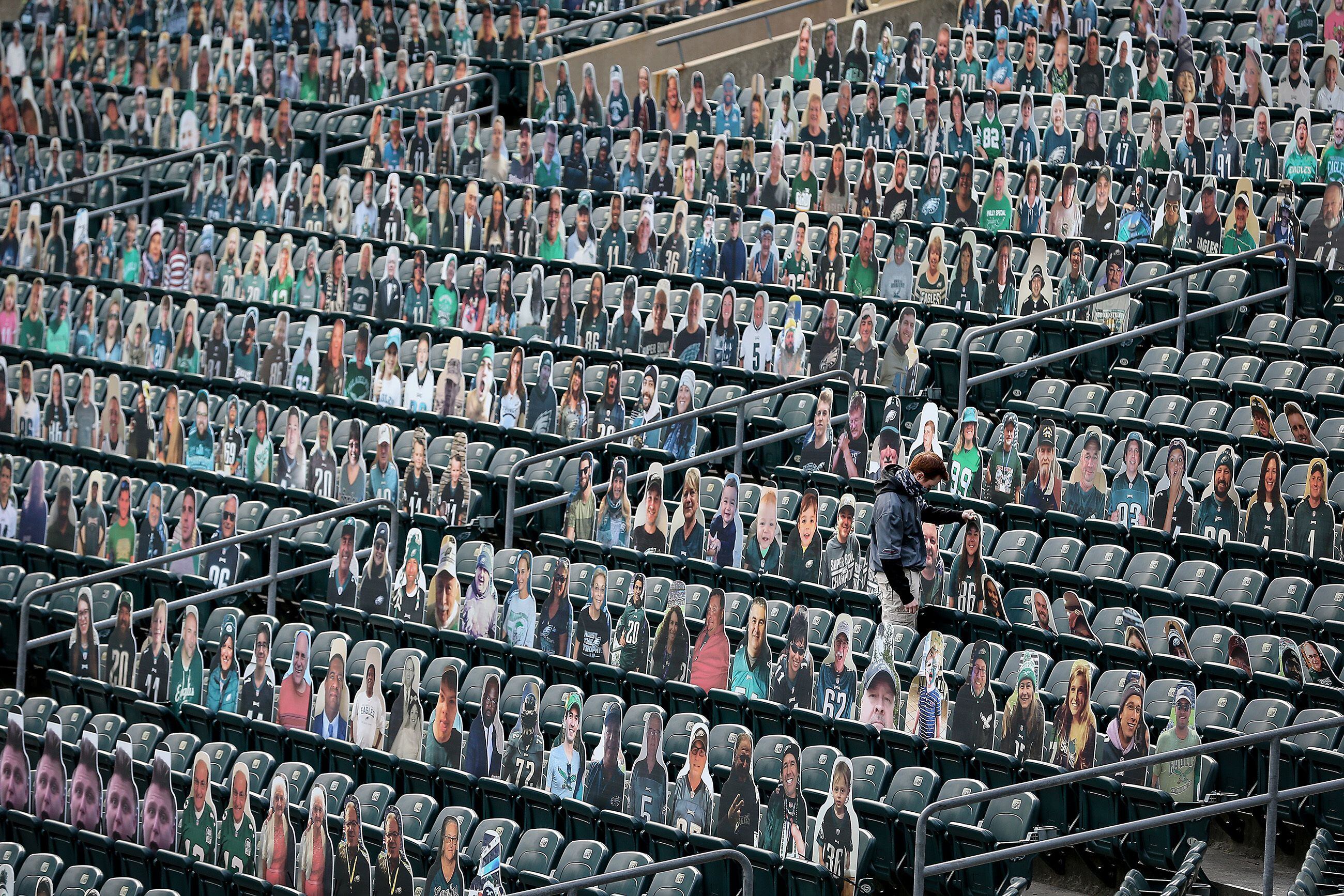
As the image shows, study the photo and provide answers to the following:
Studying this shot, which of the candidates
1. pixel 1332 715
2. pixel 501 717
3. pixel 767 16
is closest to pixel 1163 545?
pixel 1332 715

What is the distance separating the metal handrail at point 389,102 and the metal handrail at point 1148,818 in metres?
10.2

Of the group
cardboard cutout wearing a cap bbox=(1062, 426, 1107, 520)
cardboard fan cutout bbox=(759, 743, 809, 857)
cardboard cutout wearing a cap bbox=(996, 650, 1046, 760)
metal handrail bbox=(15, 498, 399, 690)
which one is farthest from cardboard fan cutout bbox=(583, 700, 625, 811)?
cardboard cutout wearing a cap bbox=(1062, 426, 1107, 520)

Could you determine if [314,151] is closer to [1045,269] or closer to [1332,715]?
[1045,269]

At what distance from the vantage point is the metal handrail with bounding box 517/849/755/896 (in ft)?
28.4

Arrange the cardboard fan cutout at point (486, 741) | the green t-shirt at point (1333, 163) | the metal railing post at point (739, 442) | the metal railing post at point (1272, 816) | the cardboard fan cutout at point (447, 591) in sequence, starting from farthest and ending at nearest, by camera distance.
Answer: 1. the green t-shirt at point (1333, 163)
2. the metal railing post at point (739, 442)
3. the cardboard fan cutout at point (447, 591)
4. the cardboard fan cutout at point (486, 741)
5. the metal railing post at point (1272, 816)

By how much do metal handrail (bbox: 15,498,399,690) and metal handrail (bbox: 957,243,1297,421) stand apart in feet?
11.2

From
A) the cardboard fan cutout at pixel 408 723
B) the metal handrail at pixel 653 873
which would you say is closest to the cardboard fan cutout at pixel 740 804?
the metal handrail at pixel 653 873

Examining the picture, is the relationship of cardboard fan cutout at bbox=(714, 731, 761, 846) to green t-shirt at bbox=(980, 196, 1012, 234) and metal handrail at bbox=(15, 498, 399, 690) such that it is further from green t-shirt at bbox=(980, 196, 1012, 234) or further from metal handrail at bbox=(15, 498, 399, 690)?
green t-shirt at bbox=(980, 196, 1012, 234)

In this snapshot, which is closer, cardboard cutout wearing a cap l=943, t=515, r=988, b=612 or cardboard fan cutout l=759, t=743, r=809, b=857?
cardboard fan cutout l=759, t=743, r=809, b=857

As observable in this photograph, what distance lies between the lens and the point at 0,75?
744 inches

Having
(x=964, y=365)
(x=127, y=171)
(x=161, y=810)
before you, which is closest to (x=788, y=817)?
(x=161, y=810)

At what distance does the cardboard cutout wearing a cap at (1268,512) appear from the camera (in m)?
11.0

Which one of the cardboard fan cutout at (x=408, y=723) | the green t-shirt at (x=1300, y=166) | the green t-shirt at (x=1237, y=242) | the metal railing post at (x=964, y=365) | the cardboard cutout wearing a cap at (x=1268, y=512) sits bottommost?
the cardboard fan cutout at (x=408, y=723)

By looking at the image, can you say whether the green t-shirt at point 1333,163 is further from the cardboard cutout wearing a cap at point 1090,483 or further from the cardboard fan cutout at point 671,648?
the cardboard fan cutout at point 671,648
